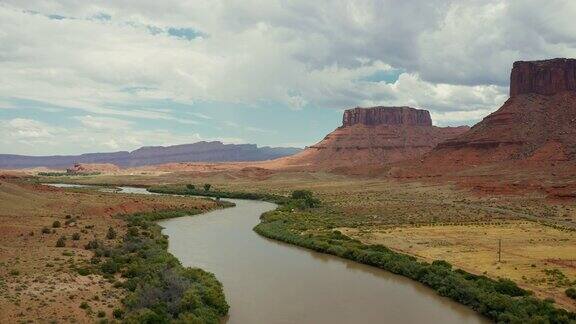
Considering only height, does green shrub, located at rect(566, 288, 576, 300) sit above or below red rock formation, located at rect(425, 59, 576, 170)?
below

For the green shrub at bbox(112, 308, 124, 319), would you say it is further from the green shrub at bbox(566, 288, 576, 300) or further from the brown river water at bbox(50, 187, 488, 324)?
the green shrub at bbox(566, 288, 576, 300)

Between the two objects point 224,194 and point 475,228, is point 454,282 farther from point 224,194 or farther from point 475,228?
point 224,194

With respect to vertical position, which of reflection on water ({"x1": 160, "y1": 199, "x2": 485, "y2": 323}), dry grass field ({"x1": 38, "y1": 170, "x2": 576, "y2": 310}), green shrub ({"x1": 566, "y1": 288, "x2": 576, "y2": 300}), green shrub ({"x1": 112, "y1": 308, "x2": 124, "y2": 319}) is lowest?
reflection on water ({"x1": 160, "y1": 199, "x2": 485, "y2": 323})

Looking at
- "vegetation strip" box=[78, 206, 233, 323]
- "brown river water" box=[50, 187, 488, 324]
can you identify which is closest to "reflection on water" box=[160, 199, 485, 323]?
"brown river water" box=[50, 187, 488, 324]

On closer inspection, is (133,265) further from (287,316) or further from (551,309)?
(551,309)

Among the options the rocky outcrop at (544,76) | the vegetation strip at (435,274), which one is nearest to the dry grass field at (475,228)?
the vegetation strip at (435,274)

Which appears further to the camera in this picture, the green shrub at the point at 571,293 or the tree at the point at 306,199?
the tree at the point at 306,199

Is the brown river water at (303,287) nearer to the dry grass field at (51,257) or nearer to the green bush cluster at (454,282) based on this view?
the green bush cluster at (454,282)
